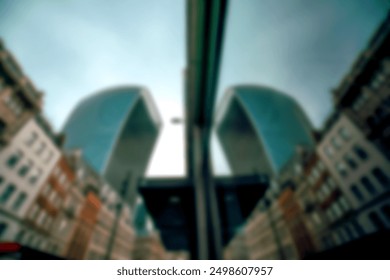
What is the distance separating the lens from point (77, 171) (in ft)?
114

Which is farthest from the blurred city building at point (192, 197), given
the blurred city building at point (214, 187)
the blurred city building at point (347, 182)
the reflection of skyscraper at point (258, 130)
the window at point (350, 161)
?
the reflection of skyscraper at point (258, 130)

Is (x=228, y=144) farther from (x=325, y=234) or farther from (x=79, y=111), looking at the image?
(x=325, y=234)

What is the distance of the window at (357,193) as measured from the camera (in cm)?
1526

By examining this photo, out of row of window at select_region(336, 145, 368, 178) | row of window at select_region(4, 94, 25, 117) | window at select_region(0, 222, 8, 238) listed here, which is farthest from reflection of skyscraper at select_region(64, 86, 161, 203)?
row of window at select_region(336, 145, 368, 178)

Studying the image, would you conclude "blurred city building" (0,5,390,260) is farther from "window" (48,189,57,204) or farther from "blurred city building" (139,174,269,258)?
"window" (48,189,57,204)

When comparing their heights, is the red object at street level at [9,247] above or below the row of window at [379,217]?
above

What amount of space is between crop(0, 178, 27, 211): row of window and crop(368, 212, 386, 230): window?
103ft

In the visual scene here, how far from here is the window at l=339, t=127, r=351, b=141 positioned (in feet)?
45.2

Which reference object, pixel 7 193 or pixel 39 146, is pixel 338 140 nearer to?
pixel 7 193

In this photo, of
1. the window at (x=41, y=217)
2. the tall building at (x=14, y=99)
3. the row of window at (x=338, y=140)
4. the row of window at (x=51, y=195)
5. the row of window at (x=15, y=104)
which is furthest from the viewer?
the row of window at (x=51, y=195)

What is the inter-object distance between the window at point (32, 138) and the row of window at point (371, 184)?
1241 inches

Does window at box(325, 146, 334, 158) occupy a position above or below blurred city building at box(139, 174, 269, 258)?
below

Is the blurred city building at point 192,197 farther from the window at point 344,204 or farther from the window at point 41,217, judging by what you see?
the window at point 41,217

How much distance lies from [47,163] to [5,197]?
6.96 meters
